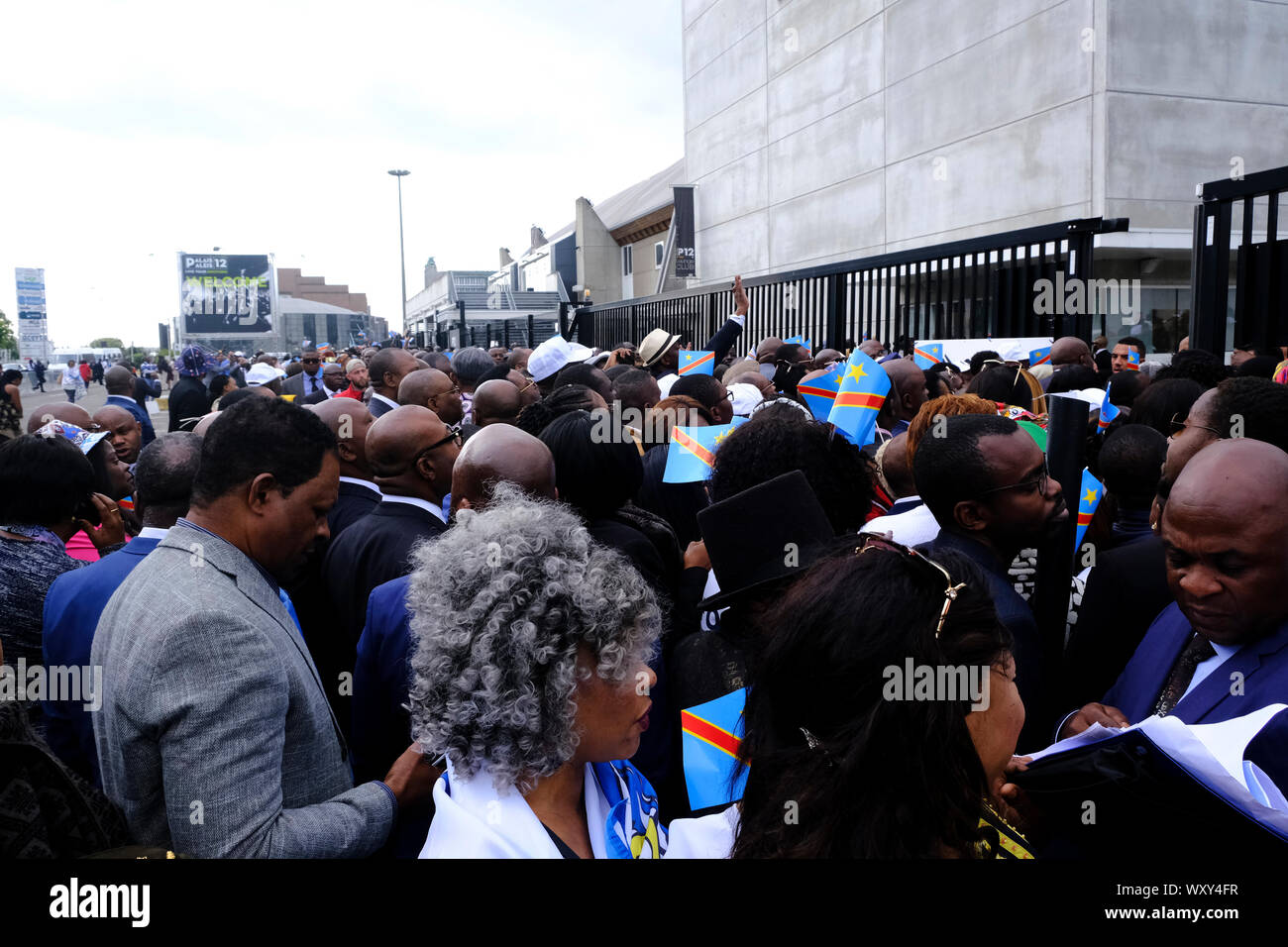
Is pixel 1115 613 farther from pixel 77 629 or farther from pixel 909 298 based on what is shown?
pixel 909 298

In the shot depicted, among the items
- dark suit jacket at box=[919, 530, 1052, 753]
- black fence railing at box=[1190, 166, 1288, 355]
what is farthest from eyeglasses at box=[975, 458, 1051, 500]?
black fence railing at box=[1190, 166, 1288, 355]

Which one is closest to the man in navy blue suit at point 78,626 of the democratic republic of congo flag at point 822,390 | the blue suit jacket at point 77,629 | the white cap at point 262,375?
the blue suit jacket at point 77,629

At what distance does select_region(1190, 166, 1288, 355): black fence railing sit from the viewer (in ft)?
19.2

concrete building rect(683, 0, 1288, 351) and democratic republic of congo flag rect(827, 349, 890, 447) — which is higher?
concrete building rect(683, 0, 1288, 351)

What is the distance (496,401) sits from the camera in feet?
17.2

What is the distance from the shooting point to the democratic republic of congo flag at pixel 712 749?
192 centimetres

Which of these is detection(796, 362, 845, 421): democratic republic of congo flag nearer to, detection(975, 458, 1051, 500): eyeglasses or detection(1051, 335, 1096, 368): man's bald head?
detection(1051, 335, 1096, 368): man's bald head

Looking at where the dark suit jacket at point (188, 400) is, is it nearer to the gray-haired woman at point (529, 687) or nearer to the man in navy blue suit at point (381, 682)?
the man in navy blue suit at point (381, 682)

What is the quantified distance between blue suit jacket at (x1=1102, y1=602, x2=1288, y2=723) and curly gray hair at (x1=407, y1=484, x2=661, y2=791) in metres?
1.26

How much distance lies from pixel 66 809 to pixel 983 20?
63.3 feet

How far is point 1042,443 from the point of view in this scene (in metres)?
3.81

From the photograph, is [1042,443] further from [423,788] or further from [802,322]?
[802,322]

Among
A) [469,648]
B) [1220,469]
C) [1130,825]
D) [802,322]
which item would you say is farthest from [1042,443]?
[802,322]

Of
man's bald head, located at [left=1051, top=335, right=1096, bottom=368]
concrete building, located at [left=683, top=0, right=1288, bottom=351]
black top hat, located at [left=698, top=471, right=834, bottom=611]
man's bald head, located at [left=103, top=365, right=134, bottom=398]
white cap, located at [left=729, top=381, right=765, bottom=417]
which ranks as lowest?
black top hat, located at [left=698, top=471, right=834, bottom=611]
